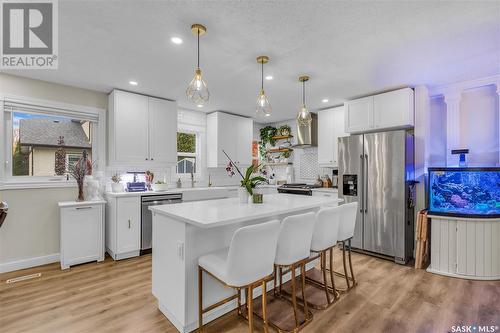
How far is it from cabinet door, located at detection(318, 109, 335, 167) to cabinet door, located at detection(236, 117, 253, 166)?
1.56 metres

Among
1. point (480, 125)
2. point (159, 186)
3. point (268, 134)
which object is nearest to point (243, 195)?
point (159, 186)

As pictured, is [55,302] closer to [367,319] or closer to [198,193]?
[198,193]

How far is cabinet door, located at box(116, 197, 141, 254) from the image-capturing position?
3.60 meters

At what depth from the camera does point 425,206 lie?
11.9 ft

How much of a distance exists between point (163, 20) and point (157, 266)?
2.16 m

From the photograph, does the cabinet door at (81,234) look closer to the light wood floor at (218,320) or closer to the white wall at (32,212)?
the light wood floor at (218,320)

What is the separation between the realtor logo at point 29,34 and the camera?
1.96m

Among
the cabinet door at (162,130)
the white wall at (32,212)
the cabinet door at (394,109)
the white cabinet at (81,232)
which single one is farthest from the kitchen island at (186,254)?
the cabinet door at (394,109)

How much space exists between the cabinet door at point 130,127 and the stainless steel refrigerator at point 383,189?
3361 millimetres

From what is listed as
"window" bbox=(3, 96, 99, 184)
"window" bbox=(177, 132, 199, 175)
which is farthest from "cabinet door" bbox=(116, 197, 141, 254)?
"window" bbox=(177, 132, 199, 175)

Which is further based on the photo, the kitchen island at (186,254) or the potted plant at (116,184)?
the potted plant at (116,184)

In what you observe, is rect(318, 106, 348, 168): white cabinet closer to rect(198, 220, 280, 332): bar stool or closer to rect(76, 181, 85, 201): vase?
rect(198, 220, 280, 332): bar stool

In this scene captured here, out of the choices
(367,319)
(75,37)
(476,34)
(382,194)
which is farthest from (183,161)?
(476,34)

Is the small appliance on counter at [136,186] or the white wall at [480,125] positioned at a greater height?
the white wall at [480,125]
